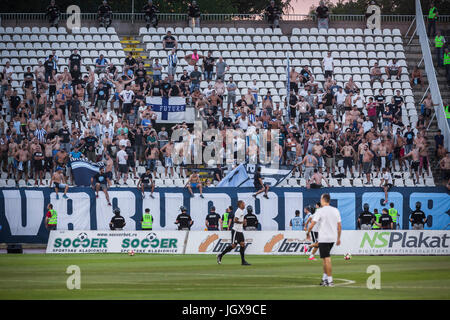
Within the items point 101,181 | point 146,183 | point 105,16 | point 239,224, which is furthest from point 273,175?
point 105,16

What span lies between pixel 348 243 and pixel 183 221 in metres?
6.47

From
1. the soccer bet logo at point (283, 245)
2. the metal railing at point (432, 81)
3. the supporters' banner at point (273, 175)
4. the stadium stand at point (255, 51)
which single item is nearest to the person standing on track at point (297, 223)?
the supporters' banner at point (273, 175)

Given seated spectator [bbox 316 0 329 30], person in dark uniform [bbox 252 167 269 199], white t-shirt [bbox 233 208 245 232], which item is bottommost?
white t-shirt [bbox 233 208 245 232]

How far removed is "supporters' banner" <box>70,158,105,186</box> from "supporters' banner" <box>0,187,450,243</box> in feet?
1.39

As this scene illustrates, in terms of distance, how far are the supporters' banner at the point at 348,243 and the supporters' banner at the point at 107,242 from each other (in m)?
0.86

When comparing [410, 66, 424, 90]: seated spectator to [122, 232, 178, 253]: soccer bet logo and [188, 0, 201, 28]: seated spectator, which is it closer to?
[188, 0, 201, 28]: seated spectator

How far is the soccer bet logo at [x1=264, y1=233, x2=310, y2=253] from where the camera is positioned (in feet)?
90.2

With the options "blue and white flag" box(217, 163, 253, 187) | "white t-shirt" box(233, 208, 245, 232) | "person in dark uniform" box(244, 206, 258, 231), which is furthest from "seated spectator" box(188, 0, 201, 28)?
"white t-shirt" box(233, 208, 245, 232)

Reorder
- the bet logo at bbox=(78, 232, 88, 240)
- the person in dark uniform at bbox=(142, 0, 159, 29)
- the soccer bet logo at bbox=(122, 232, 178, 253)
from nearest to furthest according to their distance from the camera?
the soccer bet logo at bbox=(122, 232, 178, 253)
the bet logo at bbox=(78, 232, 88, 240)
the person in dark uniform at bbox=(142, 0, 159, 29)

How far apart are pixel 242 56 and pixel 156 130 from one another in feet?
23.0

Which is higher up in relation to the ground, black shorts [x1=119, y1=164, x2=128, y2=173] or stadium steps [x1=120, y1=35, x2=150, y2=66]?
stadium steps [x1=120, y1=35, x2=150, y2=66]

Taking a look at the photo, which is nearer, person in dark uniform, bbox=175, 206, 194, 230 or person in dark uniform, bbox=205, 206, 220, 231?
person in dark uniform, bbox=175, 206, 194, 230

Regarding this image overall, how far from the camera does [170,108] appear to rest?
114ft

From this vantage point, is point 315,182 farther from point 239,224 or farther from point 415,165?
point 239,224
